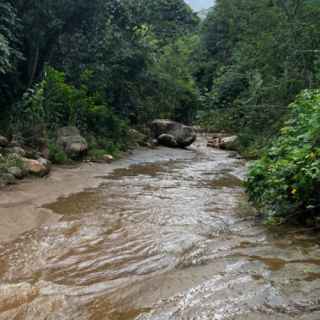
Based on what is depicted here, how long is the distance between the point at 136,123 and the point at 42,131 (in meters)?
7.48

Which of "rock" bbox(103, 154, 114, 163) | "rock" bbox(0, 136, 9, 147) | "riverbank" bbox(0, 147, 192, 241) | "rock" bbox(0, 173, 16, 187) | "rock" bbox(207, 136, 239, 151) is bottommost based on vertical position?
"rock" bbox(207, 136, 239, 151)

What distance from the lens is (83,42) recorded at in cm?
1350

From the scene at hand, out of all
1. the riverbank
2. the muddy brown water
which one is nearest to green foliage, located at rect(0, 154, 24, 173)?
the riverbank

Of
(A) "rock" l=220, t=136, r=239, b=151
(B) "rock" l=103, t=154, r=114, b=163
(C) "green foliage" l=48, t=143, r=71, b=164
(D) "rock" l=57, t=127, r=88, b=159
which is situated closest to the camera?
(C) "green foliage" l=48, t=143, r=71, b=164

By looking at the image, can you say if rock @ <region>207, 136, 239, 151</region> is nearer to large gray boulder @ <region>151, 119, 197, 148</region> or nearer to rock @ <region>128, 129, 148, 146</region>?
large gray boulder @ <region>151, 119, 197, 148</region>

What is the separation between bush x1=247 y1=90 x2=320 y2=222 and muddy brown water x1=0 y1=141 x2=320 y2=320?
277 mm

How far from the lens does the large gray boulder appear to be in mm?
17328

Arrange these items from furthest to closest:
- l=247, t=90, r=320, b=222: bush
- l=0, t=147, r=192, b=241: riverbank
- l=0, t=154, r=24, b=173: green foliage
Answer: l=0, t=154, r=24, b=173: green foliage < l=0, t=147, r=192, b=241: riverbank < l=247, t=90, r=320, b=222: bush

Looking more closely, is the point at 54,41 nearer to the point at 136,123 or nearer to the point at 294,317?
the point at 136,123

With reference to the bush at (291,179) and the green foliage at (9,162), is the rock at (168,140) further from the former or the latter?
the bush at (291,179)

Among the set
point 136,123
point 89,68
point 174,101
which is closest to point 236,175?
point 89,68

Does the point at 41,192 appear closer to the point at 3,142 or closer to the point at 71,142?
the point at 3,142

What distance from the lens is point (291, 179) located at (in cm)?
503

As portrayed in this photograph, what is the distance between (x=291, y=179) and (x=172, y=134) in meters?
12.6
